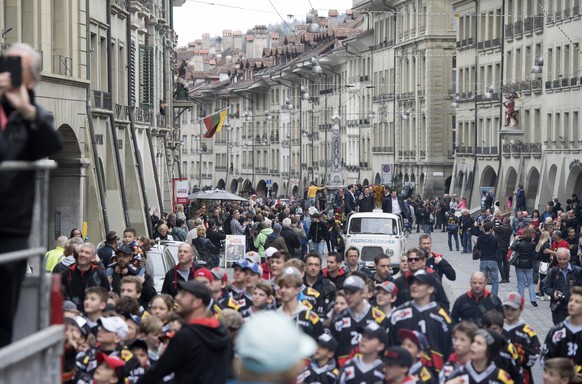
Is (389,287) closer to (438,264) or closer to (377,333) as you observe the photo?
(377,333)

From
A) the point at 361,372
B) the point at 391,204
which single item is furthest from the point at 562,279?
the point at 391,204

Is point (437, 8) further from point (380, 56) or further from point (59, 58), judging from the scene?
point (59, 58)

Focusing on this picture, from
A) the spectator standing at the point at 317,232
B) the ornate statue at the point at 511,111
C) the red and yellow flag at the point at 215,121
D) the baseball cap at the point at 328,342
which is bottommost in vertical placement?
the spectator standing at the point at 317,232

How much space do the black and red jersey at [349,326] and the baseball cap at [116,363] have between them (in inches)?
113

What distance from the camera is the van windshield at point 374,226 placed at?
127 ft

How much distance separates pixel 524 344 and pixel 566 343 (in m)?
0.36

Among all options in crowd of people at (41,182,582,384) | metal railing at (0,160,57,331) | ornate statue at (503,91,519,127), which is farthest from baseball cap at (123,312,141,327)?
ornate statue at (503,91,519,127)

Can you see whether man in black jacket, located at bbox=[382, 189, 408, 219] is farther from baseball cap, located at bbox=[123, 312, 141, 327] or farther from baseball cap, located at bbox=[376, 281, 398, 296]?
baseball cap, located at bbox=[123, 312, 141, 327]

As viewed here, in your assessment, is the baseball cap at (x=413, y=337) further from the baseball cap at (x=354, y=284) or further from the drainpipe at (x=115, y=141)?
the drainpipe at (x=115, y=141)

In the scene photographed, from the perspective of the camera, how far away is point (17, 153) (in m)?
6.49

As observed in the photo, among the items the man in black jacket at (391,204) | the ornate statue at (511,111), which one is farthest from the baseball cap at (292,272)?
the ornate statue at (511,111)

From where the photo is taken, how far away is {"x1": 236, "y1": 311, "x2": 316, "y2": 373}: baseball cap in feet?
15.4

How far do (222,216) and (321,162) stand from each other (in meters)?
54.1

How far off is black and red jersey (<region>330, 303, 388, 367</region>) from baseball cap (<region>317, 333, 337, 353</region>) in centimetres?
61
